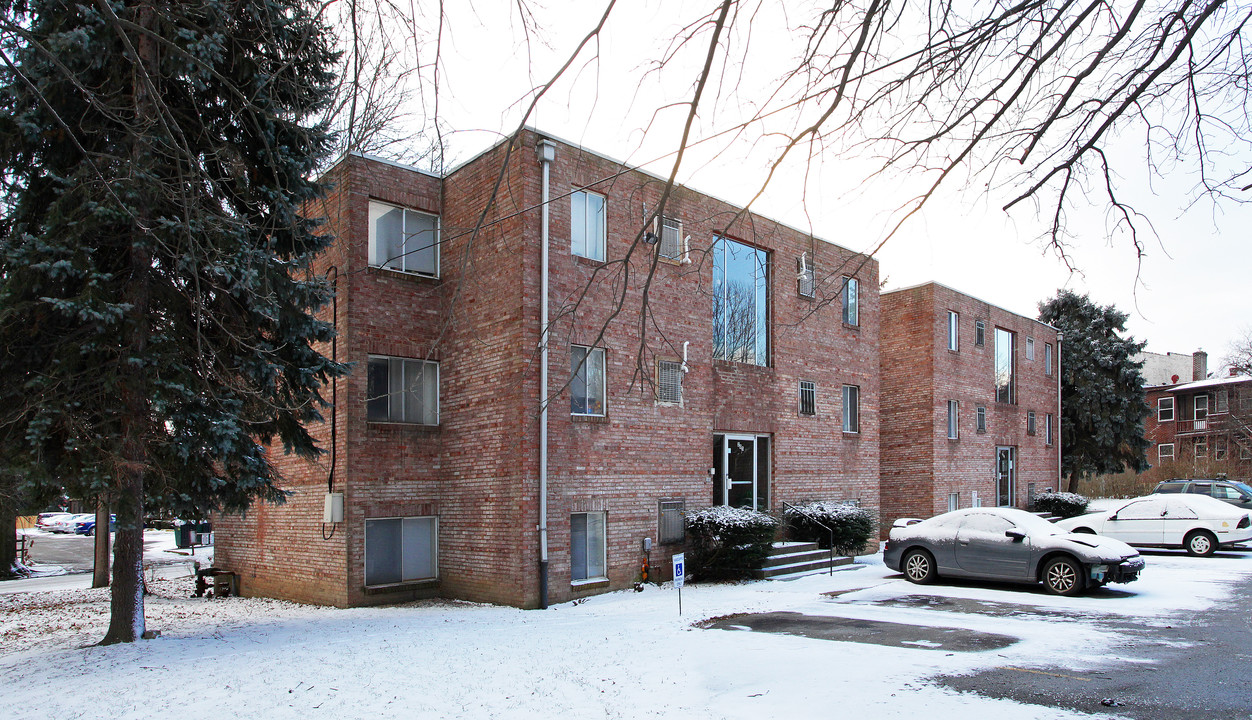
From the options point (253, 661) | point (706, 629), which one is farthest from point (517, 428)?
point (253, 661)

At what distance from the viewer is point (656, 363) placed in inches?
630

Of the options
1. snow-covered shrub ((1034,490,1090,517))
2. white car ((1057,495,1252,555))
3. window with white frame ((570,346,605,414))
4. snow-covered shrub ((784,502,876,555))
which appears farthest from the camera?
snow-covered shrub ((1034,490,1090,517))

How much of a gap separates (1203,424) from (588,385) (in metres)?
52.4

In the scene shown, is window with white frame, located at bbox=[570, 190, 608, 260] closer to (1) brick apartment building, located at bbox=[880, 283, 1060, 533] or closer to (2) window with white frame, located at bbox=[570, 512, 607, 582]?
(2) window with white frame, located at bbox=[570, 512, 607, 582]

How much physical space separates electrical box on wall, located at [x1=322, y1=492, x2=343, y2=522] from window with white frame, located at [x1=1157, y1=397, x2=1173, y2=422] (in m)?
57.0

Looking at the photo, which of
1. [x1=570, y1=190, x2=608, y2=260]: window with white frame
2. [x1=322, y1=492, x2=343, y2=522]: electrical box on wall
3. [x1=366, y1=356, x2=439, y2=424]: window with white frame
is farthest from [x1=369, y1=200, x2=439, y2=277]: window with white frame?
[x1=322, y1=492, x2=343, y2=522]: electrical box on wall

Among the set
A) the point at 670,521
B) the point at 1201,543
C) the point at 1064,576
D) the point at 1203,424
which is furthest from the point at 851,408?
the point at 1203,424

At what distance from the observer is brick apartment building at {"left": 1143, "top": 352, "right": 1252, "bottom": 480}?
4338 centimetres

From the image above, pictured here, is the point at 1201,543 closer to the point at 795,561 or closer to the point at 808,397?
the point at 808,397

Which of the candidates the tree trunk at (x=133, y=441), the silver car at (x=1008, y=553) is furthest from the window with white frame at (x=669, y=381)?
the tree trunk at (x=133, y=441)

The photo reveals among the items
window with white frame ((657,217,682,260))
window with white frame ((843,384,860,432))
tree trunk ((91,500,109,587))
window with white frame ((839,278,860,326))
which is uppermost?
window with white frame ((657,217,682,260))

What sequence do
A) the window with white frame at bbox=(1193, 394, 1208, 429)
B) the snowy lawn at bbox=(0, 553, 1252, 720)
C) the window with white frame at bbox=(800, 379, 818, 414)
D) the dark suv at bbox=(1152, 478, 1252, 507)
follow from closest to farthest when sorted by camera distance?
the snowy lawn at bbox=(0, 553, 1252, 720) < the window with white frame at bbox=(800, 379, 818, 414) < the dark suv at bbox=(1152, 478, 1252, 507) < the window with white frame at bbox=(1193, 394, 1208, 429)

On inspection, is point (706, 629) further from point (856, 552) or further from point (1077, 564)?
point (856, 552)

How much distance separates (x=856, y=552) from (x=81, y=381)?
631 inches
